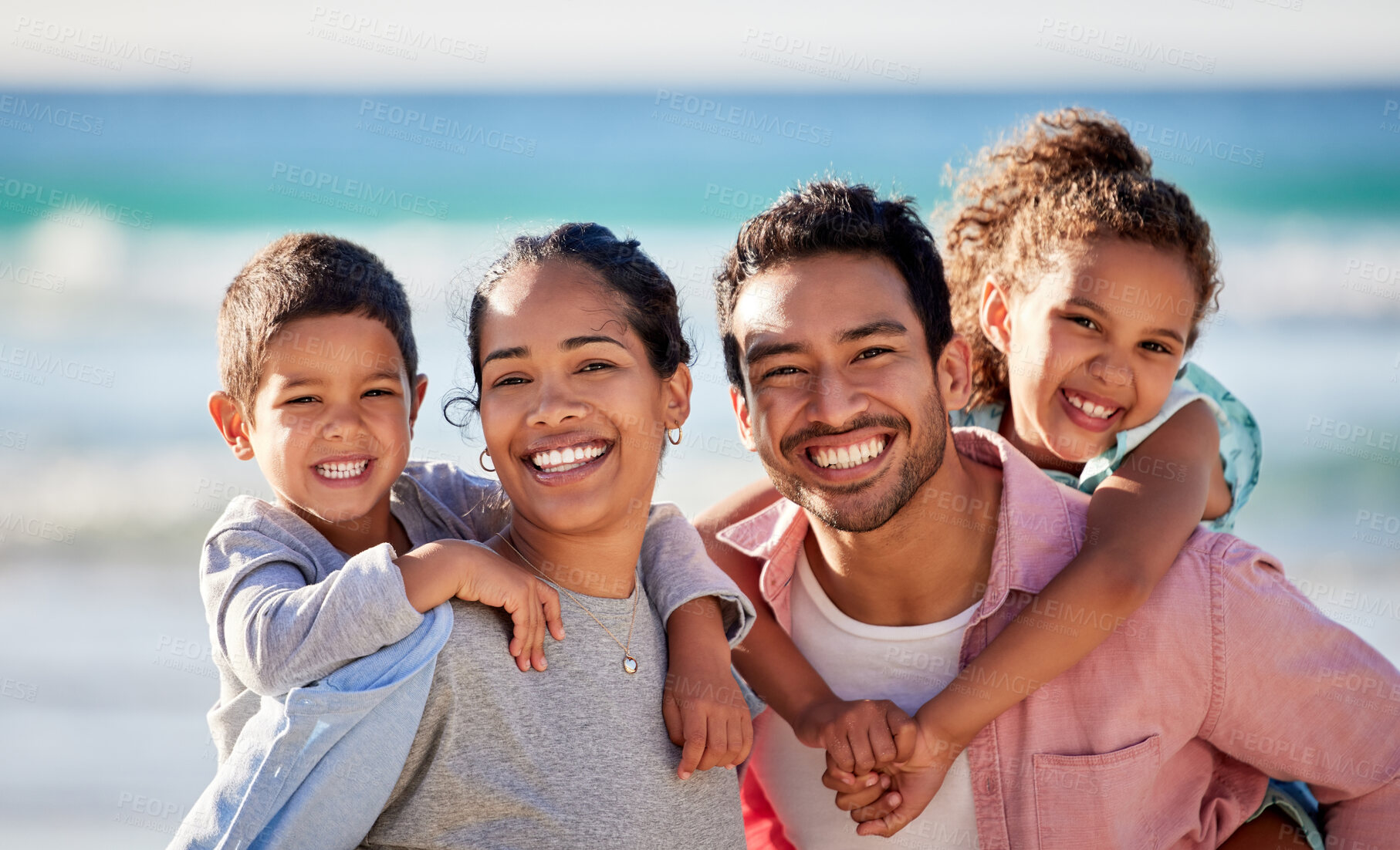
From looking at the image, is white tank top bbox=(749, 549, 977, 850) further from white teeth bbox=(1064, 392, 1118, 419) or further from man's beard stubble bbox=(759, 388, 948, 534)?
white teeth bbox=(1064, 392, 1118, 419)

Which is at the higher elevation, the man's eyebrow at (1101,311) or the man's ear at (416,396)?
the man's eyebrow at (1101,311)

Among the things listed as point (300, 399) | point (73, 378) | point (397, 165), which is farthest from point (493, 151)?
point (300, 399)

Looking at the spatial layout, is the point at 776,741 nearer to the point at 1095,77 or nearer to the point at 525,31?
the point at 525,31

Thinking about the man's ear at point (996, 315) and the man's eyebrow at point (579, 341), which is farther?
the man's ear at point (996, 315)

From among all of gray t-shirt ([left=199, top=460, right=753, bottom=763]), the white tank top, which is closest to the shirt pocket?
the white tank top

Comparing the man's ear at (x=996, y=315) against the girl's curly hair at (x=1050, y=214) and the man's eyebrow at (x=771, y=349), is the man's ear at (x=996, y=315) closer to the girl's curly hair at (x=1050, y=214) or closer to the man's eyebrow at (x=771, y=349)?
the girl's curly hair at (x=1050, y=214)

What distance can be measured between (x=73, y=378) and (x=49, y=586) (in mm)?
3354

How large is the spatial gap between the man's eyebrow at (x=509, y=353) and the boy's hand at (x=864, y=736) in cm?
114

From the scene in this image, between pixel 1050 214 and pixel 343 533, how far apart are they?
2413 mm

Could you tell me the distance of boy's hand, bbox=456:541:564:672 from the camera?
2.40 metres

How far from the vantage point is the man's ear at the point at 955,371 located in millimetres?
3180

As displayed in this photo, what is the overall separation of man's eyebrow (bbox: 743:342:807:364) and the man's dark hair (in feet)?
0.46

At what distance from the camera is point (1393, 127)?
12711mm

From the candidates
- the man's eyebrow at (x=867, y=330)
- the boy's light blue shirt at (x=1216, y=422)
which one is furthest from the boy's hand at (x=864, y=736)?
the boy's light blue shirt at (x=1216, y=422)
